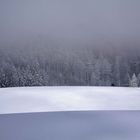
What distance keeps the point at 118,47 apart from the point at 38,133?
77.9 inches

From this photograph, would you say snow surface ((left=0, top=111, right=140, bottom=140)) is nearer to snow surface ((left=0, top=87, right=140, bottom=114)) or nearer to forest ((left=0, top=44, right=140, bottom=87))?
snow surface ((left=0, top=87, right=140, bottom=114))

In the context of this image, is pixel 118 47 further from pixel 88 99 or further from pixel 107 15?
pixel 88 99

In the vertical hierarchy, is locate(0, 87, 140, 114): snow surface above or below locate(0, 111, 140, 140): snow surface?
above

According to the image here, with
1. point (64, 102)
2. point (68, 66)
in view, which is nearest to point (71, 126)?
point (64, 102)

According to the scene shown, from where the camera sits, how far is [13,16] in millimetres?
2105

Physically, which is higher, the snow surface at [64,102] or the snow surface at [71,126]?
the snow surface at [64,102]

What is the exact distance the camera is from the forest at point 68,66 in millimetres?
2084

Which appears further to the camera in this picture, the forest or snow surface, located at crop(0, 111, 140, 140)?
the forest

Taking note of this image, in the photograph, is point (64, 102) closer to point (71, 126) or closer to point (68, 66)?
point (71, 126)

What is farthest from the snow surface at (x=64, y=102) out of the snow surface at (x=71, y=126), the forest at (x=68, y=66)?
the forest at (x=68, y=66)

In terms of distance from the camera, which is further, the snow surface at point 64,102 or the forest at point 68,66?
the forest at point 68,66

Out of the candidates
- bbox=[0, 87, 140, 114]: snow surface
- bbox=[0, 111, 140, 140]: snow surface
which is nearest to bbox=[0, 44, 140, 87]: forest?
bbox=[0, 87, 140, 114]: snow surface

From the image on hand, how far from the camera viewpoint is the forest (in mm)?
2084

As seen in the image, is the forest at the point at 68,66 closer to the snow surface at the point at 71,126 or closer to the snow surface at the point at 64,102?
the snow surface at the point at 64,102
